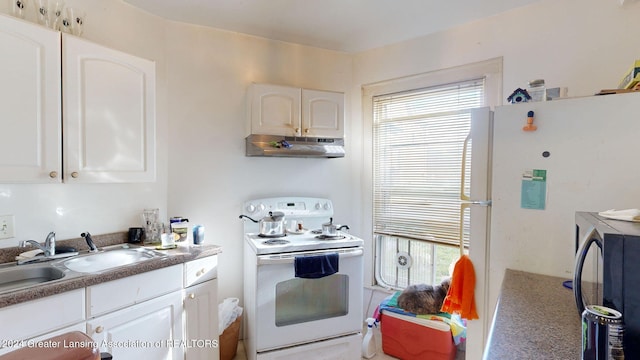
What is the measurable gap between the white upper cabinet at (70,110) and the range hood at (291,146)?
2.35ft

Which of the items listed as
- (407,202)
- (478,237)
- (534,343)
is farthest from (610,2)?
(534,343)

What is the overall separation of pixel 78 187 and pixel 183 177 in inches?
25.1

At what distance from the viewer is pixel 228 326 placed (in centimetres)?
217

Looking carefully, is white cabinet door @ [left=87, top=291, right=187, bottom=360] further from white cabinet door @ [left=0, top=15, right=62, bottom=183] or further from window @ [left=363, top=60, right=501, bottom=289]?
window @ [left=363, top=60, right=501, bottom=289]

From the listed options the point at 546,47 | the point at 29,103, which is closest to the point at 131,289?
the point at 29,103

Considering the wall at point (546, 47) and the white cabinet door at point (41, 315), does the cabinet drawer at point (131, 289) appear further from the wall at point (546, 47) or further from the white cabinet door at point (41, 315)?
the wall at point (546, 47)

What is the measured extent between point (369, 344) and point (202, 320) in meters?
1.23

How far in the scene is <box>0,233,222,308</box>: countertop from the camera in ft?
3.71

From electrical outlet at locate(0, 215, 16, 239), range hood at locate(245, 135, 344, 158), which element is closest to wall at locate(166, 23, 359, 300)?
range hood at locate(245, 135, 344, 158)

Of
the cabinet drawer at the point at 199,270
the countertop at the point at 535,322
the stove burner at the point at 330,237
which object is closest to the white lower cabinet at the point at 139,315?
the cabinet drawer at the point at 199,270

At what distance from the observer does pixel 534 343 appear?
0.85 meters

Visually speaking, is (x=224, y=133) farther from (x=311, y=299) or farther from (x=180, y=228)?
(x=311, y=299)

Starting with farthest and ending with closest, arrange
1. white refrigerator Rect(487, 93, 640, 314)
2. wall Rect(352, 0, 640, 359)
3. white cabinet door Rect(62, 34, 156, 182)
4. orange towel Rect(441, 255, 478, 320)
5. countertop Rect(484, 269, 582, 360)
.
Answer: wall Rect(352, 0, 640, 359) → orange towel Rect(441, 255, 478, 320) → white cabinet door Rect(62, 34, 156, 182) → white refrigerator Rect(487, 93, 640, 314) → countertop Rect(484, 269, 582, 360)

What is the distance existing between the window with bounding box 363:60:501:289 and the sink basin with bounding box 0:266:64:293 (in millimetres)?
2208
